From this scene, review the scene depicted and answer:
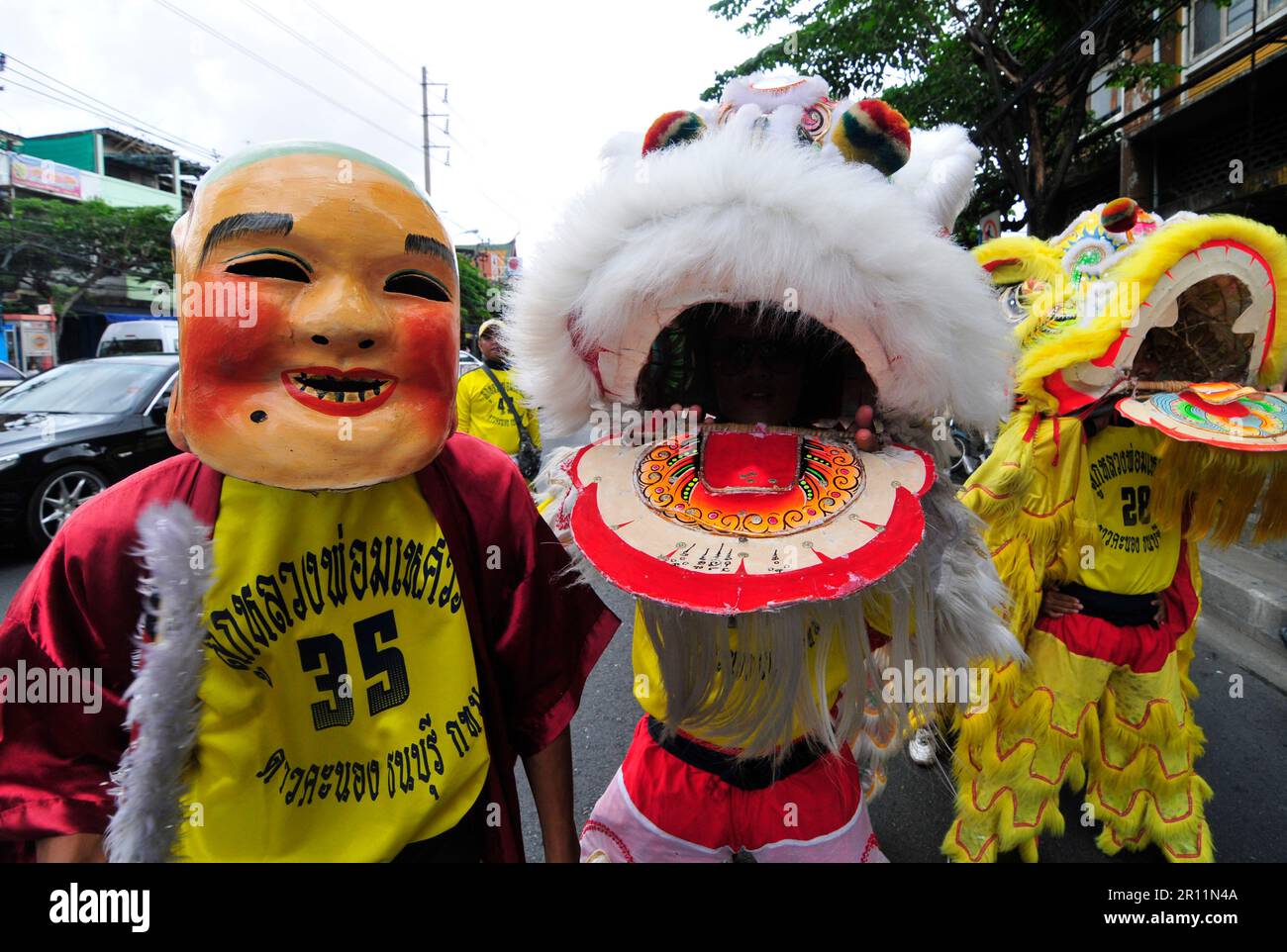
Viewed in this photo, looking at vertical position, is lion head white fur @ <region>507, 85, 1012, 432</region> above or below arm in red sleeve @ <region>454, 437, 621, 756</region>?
above

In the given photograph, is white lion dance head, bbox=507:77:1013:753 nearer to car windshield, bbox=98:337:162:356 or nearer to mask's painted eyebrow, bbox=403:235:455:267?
mask's painted eyebrow, bbox=403:235:455:267

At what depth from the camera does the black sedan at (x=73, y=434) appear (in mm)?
4961

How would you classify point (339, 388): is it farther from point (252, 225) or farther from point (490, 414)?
point (490, 414)

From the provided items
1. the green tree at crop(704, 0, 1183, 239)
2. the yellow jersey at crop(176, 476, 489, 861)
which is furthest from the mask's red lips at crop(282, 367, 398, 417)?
the green tree at crop(704, 0, 1183, 239)

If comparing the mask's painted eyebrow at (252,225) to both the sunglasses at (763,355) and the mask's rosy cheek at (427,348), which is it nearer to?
the mask's rosy cheek at (427,348)

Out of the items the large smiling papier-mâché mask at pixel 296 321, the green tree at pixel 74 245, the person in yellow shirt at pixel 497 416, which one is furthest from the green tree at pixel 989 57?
the green tree at pixel 74 245

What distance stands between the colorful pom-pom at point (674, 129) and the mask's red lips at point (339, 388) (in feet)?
2.65

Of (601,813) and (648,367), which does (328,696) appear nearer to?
(601,813)

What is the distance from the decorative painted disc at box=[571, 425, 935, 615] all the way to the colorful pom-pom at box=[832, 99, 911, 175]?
0.55 meters

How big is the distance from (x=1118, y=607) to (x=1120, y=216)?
125 cm

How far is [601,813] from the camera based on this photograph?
1.57 metres

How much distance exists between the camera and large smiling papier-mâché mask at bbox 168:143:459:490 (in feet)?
2.94
